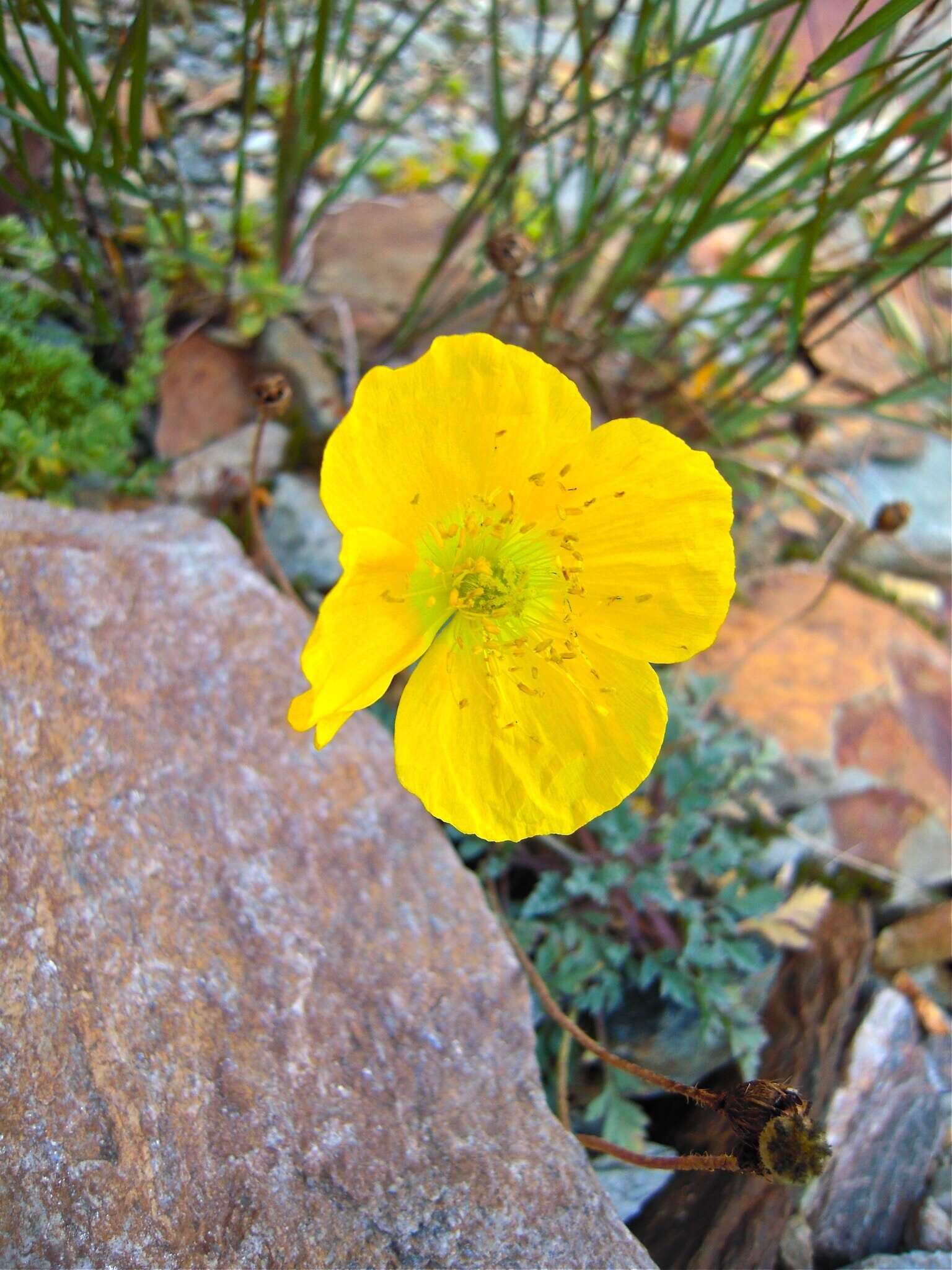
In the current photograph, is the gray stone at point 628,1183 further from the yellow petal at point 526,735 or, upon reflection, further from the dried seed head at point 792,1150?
the yellow petal at point 526,735

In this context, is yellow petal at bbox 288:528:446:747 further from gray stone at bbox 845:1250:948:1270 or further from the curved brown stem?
gray stone at bbox 845:1250:948:1270

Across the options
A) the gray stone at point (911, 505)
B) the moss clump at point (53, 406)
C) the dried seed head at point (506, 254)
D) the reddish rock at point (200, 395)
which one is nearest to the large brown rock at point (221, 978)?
the moss clump at point (53, 406)

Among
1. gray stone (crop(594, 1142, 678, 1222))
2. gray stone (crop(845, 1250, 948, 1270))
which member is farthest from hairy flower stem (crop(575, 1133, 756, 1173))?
gray stone (crop(845, 1250, 948, 1270))

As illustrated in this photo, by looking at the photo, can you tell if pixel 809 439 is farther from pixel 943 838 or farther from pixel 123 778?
pixel 123 778

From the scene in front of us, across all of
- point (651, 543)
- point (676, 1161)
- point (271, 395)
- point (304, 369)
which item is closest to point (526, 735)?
point (651, 543)

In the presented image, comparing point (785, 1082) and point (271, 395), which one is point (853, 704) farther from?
point (271, 395)

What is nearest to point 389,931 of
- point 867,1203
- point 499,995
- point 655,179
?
point 499,995
